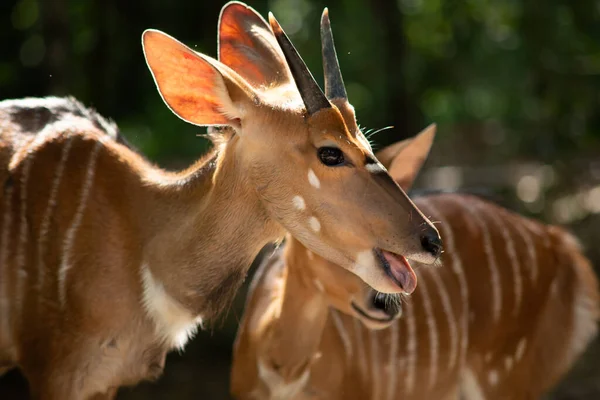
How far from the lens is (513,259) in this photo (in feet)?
13.6

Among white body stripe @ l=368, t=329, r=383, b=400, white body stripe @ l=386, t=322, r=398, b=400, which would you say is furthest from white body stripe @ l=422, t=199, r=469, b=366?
white body stripe @ l=368, t=329, r=383, b=400

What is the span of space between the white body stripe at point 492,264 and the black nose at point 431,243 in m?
1.76

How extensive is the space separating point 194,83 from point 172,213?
442 mm

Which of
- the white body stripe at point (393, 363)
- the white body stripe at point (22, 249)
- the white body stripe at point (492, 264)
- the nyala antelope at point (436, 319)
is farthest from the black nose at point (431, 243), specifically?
the white body stripe at point (492, 264)

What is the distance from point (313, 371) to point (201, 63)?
56.3 inches

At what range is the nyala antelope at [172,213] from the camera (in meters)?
2.42

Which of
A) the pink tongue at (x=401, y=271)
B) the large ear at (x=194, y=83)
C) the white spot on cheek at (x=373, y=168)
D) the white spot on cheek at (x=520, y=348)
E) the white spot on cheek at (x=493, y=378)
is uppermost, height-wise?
the large ear at (x=194, y=83)

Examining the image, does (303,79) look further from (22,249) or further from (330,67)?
(22,249)

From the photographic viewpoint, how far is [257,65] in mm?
2893

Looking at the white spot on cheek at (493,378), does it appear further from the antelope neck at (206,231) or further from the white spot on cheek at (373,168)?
the white spot on cheek at (373,168)

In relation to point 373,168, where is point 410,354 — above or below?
below

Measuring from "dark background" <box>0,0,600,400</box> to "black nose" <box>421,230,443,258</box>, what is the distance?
9.74 feet

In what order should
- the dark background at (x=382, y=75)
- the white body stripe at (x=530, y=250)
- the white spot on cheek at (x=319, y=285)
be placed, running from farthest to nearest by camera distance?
the dark background at (x=382, y=75) → the white body stripe at (x=530, y=250) → the white spot on cheek at (x=319, y=285)

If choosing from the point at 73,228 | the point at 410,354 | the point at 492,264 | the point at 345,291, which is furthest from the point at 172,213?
the point at 492,264
